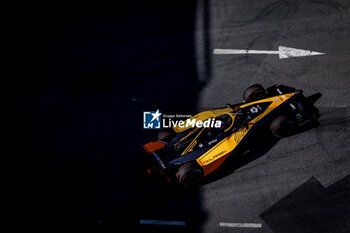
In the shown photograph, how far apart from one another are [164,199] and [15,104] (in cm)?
758

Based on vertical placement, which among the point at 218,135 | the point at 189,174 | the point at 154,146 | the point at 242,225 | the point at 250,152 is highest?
the point at 218,135

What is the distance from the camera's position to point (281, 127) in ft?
31.2

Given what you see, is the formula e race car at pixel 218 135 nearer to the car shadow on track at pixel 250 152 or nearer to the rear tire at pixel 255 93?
the car shadow on track at pixel 250 152

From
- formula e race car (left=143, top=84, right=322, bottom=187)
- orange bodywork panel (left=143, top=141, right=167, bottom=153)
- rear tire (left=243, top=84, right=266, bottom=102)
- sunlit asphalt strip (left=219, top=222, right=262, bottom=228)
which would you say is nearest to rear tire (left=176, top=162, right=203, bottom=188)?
formula e race car (left=143, top=84, right=322, bottom=187)

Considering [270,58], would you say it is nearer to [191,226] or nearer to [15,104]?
[191,226]

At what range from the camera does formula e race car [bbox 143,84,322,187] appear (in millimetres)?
9016

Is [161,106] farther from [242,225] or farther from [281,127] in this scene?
[242,225]

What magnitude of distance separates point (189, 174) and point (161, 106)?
351cm

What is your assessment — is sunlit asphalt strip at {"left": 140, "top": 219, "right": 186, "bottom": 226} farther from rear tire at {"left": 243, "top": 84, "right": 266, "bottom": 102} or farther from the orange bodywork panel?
rear tire at {"left": 243, "top": 84, "right": 266, "bottom": 102}

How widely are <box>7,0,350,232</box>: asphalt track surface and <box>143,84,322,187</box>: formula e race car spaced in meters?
0.69

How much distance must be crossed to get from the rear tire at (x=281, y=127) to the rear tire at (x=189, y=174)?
2.78 metres

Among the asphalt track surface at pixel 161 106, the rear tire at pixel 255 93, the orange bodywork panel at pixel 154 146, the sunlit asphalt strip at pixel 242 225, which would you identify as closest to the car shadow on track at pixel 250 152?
the asphalt track surface at pixel 161 106

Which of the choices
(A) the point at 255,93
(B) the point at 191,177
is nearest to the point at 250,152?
(A) the point at 255,93

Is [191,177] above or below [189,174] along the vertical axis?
below
